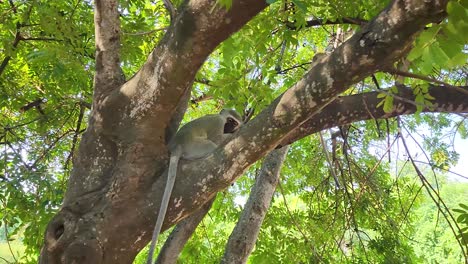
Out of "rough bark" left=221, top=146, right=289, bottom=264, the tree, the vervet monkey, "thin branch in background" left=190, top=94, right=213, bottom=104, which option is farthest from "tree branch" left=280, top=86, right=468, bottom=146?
"thin branch in background" left=190, top=94, right=213, bottom=104

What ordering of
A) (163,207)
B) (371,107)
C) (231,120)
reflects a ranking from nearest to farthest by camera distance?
(163,207) < (371,107) < (231,120)

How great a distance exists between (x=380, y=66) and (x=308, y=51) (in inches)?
226

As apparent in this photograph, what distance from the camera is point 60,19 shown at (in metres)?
4.56

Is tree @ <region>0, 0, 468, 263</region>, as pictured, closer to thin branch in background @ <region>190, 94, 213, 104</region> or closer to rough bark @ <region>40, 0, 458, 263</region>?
rough bark @ <region>40, 0, 458, 263</region>

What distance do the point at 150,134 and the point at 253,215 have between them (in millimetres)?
1777

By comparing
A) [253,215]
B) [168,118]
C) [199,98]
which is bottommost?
[168,118]

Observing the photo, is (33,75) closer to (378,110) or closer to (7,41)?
(7,41)

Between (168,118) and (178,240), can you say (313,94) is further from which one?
(178,240)

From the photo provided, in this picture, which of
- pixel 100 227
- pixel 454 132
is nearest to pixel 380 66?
pixel 100 227

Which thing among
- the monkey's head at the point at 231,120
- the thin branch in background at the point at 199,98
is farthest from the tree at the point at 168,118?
the thin branch in background at the point at 199,98

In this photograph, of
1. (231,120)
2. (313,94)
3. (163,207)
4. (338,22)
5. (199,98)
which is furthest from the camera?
(199,98)

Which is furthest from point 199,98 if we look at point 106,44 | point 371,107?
point 371,107

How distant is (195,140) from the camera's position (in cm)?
363

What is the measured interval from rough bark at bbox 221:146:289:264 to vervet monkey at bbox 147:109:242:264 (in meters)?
0.56
